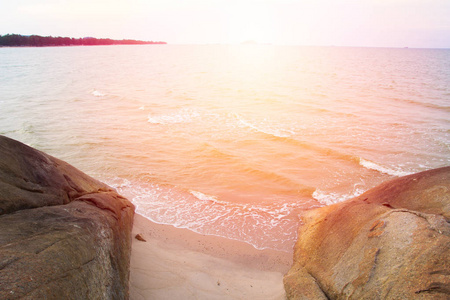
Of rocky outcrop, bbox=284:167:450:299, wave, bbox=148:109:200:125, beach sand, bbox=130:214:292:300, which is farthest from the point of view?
wave, bbox=148:109:200:125

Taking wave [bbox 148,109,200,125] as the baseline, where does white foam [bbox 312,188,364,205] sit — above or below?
below

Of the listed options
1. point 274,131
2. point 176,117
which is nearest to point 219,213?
point 274,131

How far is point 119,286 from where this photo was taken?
4051mm

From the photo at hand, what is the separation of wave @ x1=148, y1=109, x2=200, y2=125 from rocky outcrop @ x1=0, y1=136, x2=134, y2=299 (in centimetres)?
1079

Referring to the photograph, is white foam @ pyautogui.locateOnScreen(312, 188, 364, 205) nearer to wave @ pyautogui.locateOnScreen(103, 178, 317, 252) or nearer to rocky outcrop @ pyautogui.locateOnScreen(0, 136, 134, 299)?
wave @ pyautogui.locateOnScreen(103, 178, 317, 252)

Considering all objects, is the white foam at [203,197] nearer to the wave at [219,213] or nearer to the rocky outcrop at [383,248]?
the wave at [219,213]

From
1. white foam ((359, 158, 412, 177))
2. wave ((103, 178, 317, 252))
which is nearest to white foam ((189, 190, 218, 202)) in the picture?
wave ((103, 178, 317, 252))

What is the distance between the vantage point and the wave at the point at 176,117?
16453mm

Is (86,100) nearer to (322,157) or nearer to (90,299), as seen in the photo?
(322,157)

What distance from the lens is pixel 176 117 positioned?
1753cm

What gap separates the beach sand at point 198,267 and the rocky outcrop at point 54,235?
585mm

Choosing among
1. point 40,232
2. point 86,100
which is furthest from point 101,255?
point 86,100

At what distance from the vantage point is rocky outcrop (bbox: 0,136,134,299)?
9.71 ft

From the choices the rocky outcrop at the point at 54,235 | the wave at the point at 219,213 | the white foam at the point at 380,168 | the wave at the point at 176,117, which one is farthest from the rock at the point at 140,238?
the wave at the point at 176,117
